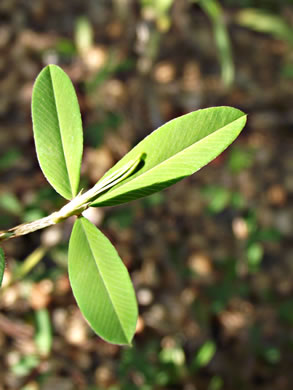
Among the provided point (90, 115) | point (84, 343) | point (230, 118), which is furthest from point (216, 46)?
point (230, 118)

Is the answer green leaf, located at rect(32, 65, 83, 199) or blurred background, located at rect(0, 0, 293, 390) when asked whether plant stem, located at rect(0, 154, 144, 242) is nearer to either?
green leaf, located at rect(32, 65, 83, 199)

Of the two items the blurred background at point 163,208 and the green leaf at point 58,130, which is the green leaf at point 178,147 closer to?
the green leaf at point 58,130

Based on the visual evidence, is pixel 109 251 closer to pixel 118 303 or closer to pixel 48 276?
pixel 118 303

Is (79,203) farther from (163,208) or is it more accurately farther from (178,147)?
(163,208)

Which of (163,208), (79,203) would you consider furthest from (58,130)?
(163,208)

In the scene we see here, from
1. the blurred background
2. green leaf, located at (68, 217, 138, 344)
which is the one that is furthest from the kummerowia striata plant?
the blurred background

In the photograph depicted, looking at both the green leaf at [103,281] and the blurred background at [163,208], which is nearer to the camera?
the green leaf at [103,281]

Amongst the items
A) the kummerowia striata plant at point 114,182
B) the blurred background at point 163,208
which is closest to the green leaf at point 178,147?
the kummerowia striata plant at point 114,182
